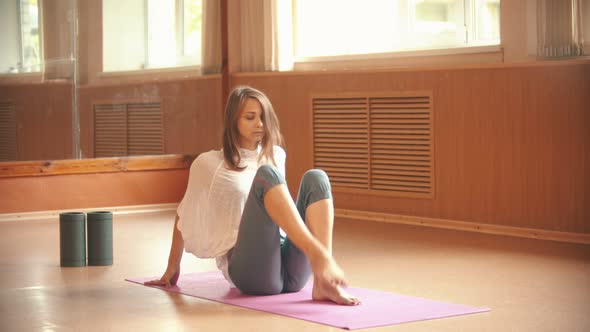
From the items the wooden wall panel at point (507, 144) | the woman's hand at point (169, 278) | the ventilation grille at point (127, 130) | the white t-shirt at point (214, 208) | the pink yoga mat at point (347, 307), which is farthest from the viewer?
the ventilation grille at point (127, 130)

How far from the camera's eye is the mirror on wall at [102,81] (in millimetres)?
6086

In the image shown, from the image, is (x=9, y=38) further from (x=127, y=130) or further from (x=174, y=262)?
(x=174, y=262)

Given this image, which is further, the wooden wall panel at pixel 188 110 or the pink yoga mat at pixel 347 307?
the wooden wall panel at pixel 188 110

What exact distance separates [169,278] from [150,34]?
3.70 meters

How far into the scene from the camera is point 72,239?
4.28 meters

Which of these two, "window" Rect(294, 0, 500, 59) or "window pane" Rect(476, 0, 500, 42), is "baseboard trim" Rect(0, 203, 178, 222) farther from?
"window pane" Rect(476, 0, 500, 42)

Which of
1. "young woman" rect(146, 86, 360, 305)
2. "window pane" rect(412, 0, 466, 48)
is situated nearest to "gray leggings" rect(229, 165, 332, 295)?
"young woman" rect(146, 86, 360, 305)

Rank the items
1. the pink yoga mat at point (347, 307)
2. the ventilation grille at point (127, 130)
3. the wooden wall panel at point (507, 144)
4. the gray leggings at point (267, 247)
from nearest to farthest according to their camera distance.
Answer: the pink yoga mat at point (347, 307) < the gray leggings at point (267, 247) < the wooden wall panel at point (507, 144) < the ventilation grille at point (127, 130)

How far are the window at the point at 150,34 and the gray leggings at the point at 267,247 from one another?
367 centimetres

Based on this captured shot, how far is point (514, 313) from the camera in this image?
3.10 meters

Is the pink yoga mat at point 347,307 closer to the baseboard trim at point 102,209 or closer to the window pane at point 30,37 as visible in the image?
the baseboard trim at point 102,209

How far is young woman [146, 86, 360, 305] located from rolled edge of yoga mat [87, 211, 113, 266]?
0.88 metres

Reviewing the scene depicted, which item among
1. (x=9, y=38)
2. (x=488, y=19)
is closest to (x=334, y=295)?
(x=488, y=19)

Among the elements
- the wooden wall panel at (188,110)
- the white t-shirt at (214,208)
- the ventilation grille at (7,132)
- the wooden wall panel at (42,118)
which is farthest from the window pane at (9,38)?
the white t-shirt at (214,208)
